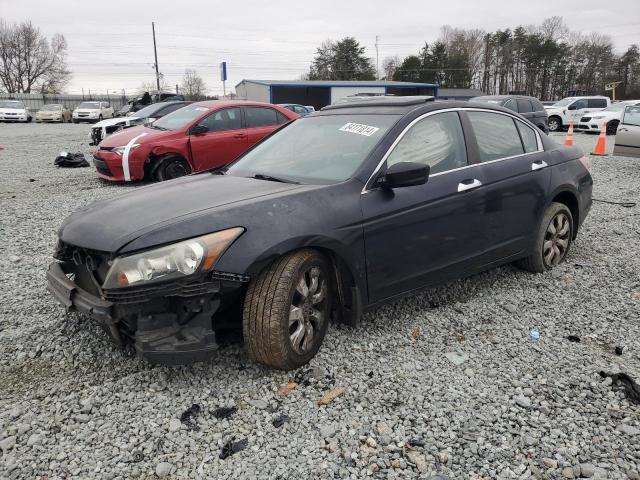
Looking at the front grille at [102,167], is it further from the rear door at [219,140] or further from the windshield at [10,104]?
the windshield at [10,104]

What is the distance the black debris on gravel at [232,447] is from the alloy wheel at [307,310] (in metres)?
0.61

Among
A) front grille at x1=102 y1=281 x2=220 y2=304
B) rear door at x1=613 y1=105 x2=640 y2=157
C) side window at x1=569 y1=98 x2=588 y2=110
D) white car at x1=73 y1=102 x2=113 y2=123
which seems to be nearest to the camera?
front grille at x1=102 y1=281 x2=220 y2=304

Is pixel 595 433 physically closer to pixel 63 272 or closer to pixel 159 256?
pixel 159 256

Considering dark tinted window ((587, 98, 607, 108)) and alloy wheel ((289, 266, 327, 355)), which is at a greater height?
dark tinted window ((587, 98, 607, 108))

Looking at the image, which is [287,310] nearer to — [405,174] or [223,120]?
[405,174]

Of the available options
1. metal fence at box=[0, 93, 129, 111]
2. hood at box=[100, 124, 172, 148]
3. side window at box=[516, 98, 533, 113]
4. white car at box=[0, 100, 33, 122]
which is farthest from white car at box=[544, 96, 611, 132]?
metal fence at box=[0, 93, 129, 111]

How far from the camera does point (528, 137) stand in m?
4.48

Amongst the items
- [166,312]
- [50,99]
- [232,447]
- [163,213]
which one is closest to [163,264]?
[166,312]

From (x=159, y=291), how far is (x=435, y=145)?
218 centimetres

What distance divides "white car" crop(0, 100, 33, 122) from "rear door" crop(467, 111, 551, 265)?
35517 mm

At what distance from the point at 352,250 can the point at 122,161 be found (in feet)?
22.4

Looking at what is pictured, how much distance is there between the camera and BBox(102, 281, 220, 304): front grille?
2.53 meters

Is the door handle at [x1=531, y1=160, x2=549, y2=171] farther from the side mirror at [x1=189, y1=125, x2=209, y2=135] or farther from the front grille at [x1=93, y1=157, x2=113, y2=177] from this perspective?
the front grille at [x1=93, y1=157, x2=113, y2=177]

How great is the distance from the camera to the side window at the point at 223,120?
360 inches
